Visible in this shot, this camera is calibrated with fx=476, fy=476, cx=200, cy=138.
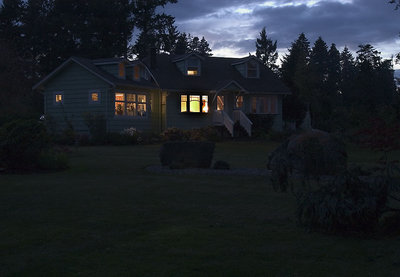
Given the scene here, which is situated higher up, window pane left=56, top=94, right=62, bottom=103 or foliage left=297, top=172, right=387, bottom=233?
window pane left=56, top=94, right=62, bottom=103

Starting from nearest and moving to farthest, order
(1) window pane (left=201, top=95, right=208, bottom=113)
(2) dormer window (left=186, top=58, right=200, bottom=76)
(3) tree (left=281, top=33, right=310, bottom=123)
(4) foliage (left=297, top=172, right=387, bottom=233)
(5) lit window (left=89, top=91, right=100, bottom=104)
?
(4) foliage (left=297, top=172, right=387, bottom=233)
(5) lit window (left=89, top=91, right=100, bottom=104)
(1) window pane (left=201, top=95, right=208, bottom=113)
(2) dormer window (left=186, top=58, right=200, bottom=76)
(3) tree (left=281, top=33, right=310, bottom=123)

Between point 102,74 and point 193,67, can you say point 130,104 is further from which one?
point 193,67

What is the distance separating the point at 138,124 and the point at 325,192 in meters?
25.7

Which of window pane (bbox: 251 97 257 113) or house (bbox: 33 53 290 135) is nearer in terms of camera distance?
house (bbox: 33 53 290 135)

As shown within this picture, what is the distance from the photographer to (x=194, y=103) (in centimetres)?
3331

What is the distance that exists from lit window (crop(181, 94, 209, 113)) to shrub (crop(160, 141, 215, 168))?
1867cm

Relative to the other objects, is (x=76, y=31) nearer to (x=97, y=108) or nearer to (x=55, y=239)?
(x=97, y=108)

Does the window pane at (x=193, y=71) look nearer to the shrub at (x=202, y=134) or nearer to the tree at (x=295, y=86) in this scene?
the shrub at (x=202, y=134)

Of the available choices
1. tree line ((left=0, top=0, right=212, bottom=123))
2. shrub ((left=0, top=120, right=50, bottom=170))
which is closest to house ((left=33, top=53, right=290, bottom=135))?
tree line ((left=0, top=0, right=212, bottom=123))

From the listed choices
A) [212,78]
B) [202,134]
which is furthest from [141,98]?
[212,78]

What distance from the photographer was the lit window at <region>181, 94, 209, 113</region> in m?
33.0

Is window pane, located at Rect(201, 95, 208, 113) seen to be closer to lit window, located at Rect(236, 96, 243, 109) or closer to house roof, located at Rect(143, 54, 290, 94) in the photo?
house roof, located at Rect(143, 54, 290, 94)

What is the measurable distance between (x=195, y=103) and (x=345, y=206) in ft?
91.4

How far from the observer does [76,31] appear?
4719 centimetres
